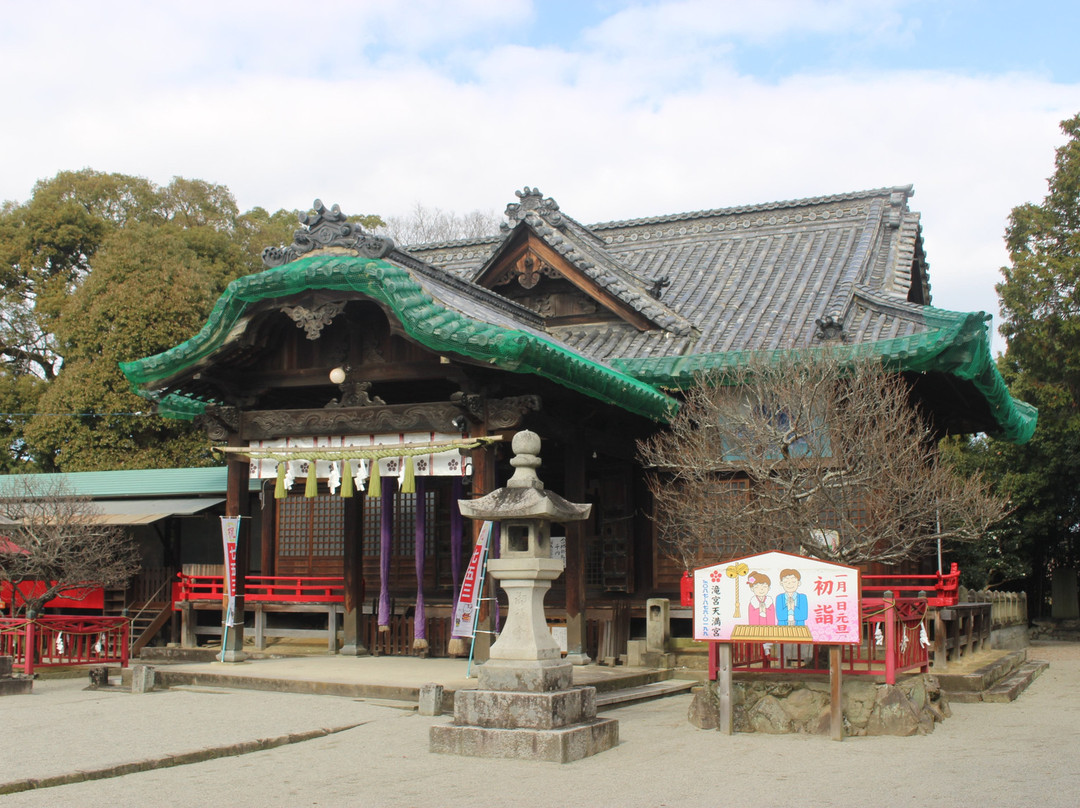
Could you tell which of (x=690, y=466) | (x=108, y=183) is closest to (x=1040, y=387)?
Answer: (x=690, y=466)

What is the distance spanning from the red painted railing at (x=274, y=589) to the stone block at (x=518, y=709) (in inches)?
301

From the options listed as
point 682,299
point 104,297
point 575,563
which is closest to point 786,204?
point 682,299

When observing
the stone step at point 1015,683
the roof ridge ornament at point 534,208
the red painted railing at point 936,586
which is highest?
the roof ridge ornament at point 534,208

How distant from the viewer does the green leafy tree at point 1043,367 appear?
1016 inches

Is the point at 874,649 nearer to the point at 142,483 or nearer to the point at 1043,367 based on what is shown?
the point at 142,483

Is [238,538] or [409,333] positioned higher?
[409,333]

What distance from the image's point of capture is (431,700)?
11172 millimetres

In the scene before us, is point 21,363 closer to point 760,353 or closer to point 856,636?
point 760,353

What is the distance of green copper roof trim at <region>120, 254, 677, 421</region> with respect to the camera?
1241 cm

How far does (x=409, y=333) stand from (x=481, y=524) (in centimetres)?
263

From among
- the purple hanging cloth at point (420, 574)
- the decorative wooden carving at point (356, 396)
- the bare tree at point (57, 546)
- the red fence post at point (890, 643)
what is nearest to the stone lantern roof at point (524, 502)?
the red fence post at point (890, 643)

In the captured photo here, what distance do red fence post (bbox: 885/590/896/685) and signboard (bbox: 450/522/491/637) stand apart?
4.81 metres

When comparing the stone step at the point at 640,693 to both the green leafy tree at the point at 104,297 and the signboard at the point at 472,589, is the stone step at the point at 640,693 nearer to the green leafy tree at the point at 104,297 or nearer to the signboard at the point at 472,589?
the signboard at the point at 472,589

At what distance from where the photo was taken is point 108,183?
125 ft
